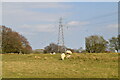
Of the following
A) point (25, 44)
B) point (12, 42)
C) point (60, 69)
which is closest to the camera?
point (60, 69)

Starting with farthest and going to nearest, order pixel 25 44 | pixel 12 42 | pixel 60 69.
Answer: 1. pixel 25 44
2. pixel 12 42
3. pixel 60 69

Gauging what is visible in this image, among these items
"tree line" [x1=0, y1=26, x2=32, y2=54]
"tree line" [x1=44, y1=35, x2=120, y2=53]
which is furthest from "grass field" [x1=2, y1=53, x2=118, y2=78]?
"tree line" [x1=44, y1=35, x2=120, y2=53]

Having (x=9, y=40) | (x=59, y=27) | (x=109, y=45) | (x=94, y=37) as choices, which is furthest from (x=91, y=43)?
(x=9, y=40)

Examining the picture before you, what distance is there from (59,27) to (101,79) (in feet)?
137

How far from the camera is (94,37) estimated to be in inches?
2630

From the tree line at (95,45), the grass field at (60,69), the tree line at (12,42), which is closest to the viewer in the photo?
the grass field at (60,69)

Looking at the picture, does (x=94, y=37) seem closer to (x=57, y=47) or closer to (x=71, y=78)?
(x=57, y=47)

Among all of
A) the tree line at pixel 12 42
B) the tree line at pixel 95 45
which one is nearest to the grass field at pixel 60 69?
the tree line at pixel 12 42

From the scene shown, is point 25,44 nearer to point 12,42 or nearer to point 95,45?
point 12,42

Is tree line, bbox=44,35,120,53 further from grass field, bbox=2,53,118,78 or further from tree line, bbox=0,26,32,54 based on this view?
grass field, bbox=2,53,118,78

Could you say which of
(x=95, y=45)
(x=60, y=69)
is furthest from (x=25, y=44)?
(x=60, y=69)

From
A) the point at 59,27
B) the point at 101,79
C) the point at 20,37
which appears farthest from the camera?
the point at 20,37

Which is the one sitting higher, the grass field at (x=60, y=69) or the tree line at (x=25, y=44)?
the tree line at (x=25, y=44)

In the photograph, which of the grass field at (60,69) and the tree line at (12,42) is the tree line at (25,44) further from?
the grass field at (60,69)
